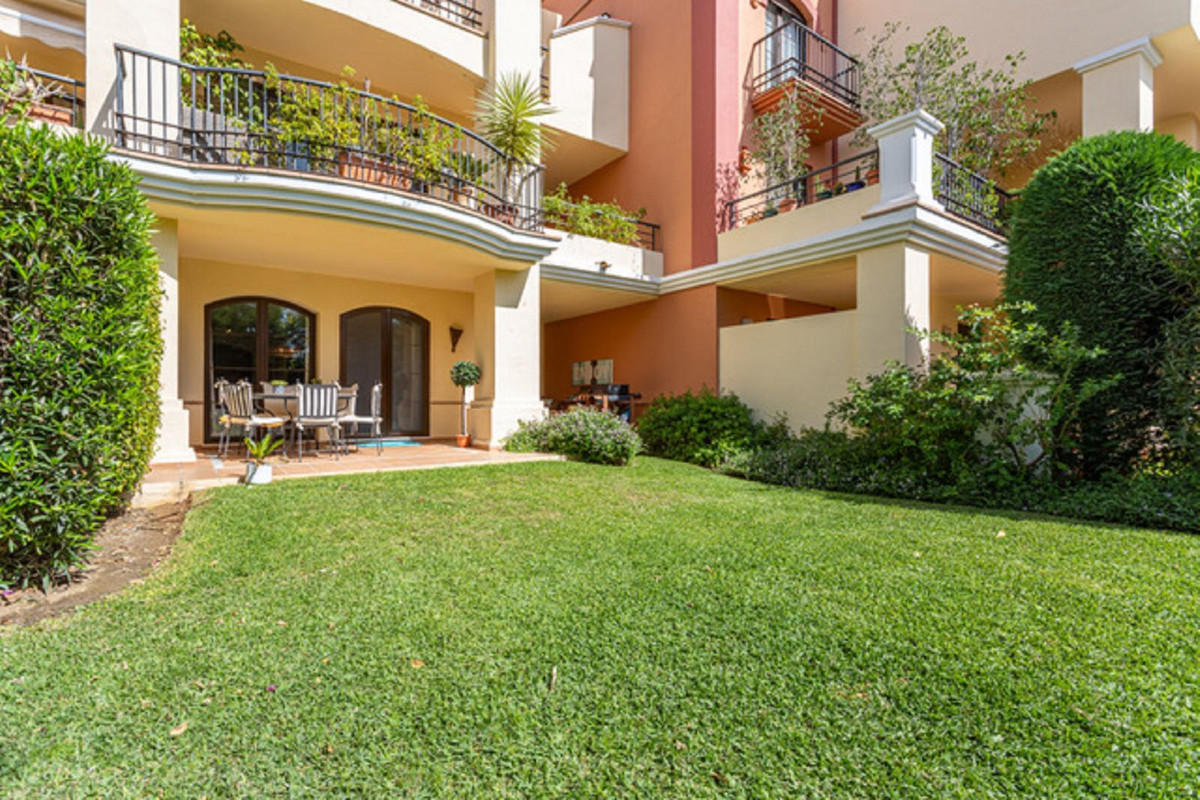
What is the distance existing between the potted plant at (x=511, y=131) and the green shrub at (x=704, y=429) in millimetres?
4190

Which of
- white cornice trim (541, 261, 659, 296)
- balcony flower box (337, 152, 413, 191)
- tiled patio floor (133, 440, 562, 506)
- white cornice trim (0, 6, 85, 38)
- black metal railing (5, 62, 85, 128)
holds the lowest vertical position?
tiled patio floor (133, 440, 562, 506)

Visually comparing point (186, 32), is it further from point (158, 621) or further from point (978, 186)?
point (978, 186)

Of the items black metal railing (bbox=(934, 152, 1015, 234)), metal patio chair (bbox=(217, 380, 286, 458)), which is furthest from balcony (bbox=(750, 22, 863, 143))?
metal patio chair (bbox=(217, 380, 286, 458))

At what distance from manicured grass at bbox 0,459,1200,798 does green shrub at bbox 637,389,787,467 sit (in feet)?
15.6

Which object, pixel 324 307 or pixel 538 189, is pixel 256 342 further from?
pixel 538 189

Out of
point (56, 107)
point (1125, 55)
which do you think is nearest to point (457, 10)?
point (56, 107)

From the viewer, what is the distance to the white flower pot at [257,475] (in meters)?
5.37

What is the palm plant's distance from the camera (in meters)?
8.22

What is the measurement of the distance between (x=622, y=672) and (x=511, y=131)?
8.08 m

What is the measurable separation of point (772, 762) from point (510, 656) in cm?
115

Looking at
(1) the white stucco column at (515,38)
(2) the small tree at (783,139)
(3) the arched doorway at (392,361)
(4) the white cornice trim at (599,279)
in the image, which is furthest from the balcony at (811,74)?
(3) the arched doorway at (392,361)

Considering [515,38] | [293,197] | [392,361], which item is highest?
[515,38]

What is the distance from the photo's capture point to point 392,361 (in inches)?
407

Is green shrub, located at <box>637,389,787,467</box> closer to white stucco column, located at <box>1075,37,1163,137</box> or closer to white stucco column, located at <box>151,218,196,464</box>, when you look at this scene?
white stucco column, located at <box>151,218,196,464</box>
